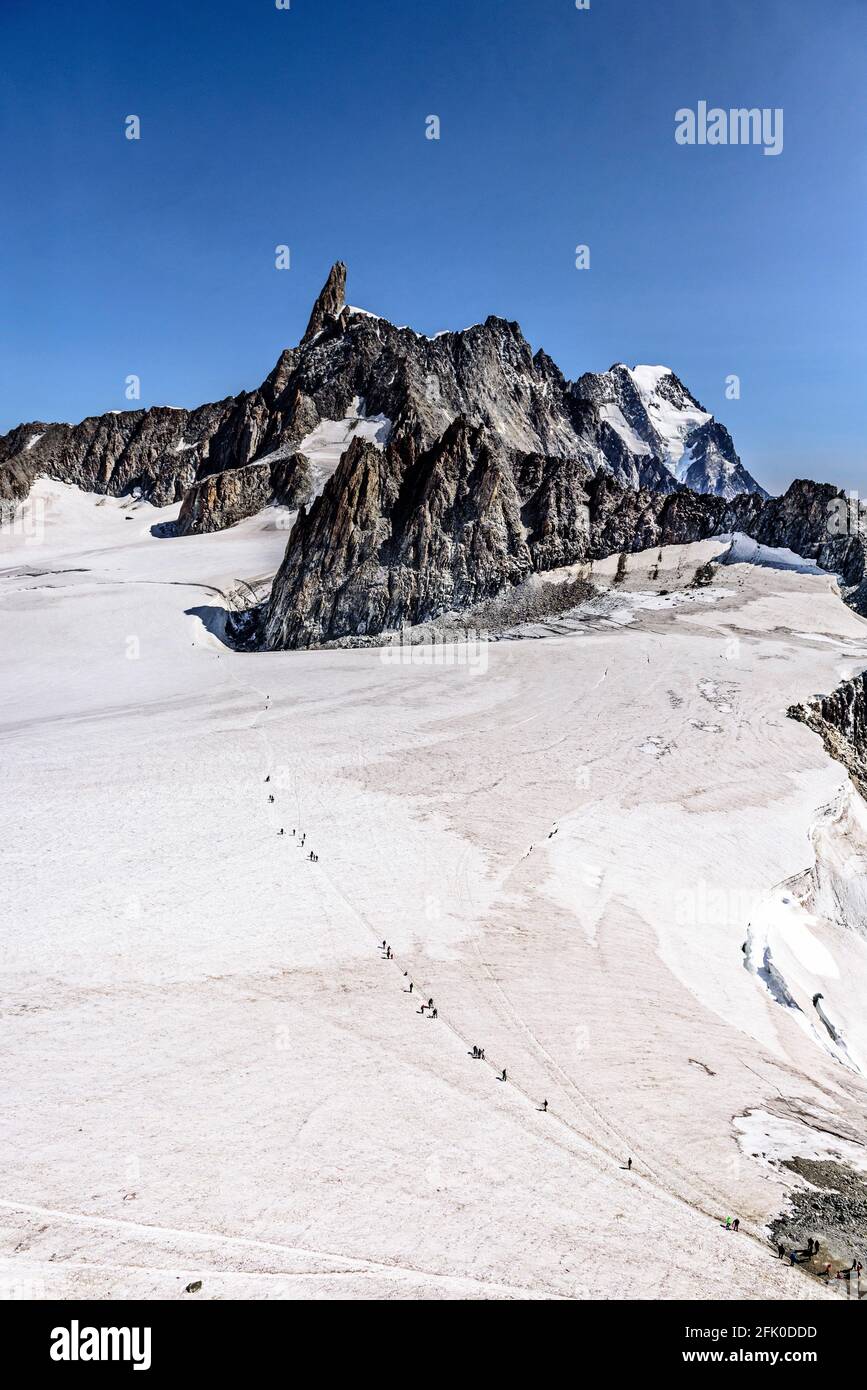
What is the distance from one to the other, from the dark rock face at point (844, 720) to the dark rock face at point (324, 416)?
226ft

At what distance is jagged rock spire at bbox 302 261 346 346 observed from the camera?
126m

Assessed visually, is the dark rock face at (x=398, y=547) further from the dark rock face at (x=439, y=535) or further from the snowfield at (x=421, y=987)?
the snowfield at (x=421, y=987)

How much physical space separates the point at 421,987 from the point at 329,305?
137092 mm

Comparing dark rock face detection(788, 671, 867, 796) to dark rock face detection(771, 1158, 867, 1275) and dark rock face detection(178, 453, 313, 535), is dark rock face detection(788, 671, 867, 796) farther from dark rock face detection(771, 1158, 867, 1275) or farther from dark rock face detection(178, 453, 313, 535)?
dark rock face detection(178, 453, 313, 535)

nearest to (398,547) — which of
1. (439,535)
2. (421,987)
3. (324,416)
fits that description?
(439,535)

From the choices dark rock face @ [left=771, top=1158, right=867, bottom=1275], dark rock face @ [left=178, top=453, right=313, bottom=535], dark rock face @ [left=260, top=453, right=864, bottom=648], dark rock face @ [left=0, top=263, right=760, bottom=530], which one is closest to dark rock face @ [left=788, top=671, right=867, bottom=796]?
dark rock face @ [left=771, top=1158, right=867, bottom=1275]

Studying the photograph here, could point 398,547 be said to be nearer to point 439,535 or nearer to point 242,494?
point 439,535

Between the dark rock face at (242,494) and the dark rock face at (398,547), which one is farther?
the dark rock face at (242,494)

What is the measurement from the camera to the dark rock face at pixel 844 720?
32.2 meters

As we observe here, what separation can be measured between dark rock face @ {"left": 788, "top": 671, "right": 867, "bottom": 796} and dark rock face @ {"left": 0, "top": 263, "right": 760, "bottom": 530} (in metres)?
68.8

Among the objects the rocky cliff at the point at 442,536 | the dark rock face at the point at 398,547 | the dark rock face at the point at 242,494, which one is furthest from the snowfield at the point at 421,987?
the dark rock face at the point at 242,494

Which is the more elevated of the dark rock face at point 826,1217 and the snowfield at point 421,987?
the snowfield at point 421,987
